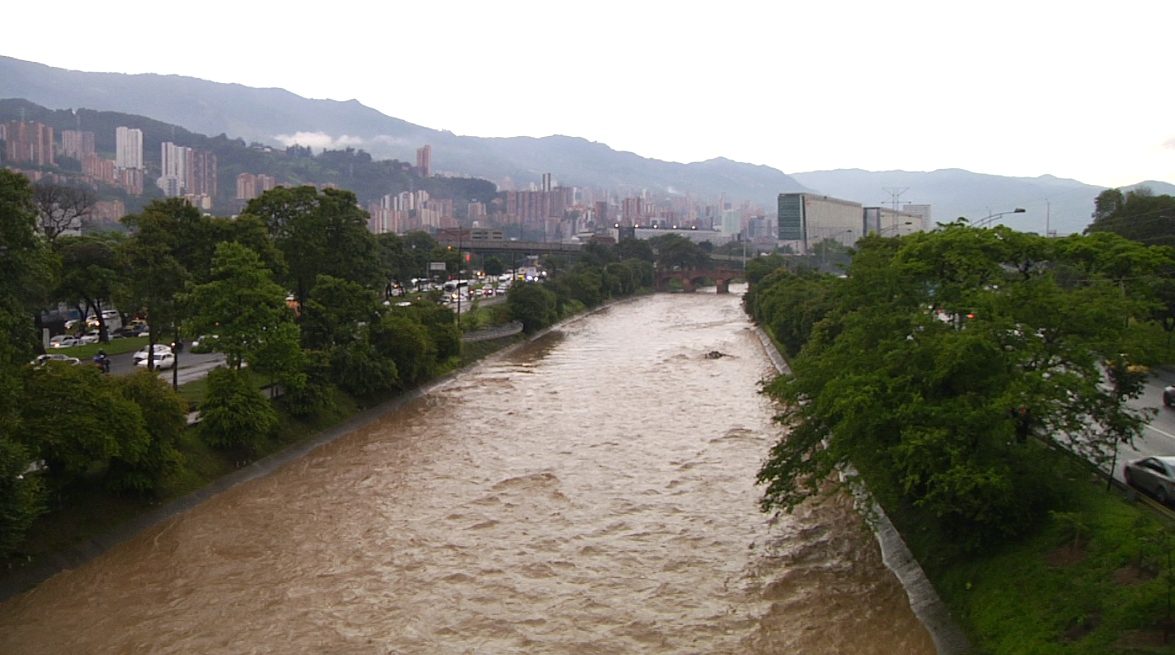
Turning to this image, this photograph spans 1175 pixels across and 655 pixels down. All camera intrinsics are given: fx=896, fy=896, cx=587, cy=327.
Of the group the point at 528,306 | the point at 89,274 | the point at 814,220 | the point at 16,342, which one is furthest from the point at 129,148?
the point at 16,342

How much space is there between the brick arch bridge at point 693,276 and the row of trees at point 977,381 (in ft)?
259

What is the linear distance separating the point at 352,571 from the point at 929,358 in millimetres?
9624

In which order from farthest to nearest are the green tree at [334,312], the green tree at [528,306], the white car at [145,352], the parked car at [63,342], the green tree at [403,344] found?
the green tree at [528,306], the parked car at [63,342], the green tree at [403,344], the white car at [145,352], the green tree at [334,312]

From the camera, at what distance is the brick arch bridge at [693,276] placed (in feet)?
311

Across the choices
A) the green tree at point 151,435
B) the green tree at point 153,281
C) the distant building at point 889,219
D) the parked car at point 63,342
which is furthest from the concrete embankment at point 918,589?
Result: the distant building at point 889,219

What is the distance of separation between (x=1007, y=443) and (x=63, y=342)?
32459mm

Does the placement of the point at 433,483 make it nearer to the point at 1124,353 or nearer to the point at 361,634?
the point at 361,634

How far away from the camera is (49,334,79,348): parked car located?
32.0 metres

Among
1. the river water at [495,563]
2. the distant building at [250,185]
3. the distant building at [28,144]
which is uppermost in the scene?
the distant building at [28,144]

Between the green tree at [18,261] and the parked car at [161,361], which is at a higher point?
the green tree at [18,261]

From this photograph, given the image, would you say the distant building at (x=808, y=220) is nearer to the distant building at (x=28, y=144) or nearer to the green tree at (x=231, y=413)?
the distant building at (x=28, y=144)

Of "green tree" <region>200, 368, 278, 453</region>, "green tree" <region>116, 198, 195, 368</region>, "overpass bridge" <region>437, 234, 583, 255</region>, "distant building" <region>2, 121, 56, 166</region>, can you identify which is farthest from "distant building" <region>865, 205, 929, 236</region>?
"distant building" <region>2, 121, 56, 166</region>

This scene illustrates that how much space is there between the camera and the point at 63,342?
32812mm

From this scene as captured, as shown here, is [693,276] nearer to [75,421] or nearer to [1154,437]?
[1154,437]
